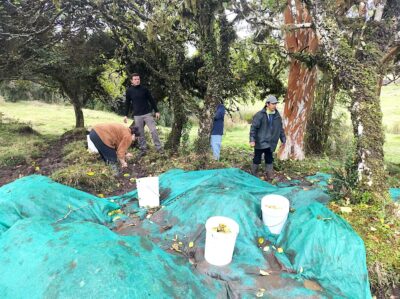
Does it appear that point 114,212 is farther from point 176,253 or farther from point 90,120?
point 90,120

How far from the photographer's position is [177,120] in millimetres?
8445

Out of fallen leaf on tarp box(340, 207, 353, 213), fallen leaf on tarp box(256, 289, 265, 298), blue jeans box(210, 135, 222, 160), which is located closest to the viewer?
fallen leaf on tarp box(256, 289, 265, 298)

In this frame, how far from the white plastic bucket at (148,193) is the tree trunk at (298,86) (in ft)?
18.7

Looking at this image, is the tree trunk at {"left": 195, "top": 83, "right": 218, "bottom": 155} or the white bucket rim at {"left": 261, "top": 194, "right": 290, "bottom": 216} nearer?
the white bucket rim at {"left": 261, "top": 194, "right": 290, "bottom": 216}

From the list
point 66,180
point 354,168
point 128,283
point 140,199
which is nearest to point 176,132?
point 66,180

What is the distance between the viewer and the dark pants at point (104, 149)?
5.66 meters

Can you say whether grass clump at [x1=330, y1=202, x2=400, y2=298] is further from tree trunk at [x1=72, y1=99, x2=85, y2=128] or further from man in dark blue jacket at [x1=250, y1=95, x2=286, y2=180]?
tree trunk at [x1=72, y1=99, x2=85, y2=128]

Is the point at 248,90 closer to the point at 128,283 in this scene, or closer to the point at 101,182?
the point at 101,182

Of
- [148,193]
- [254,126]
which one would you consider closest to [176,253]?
[148,193]

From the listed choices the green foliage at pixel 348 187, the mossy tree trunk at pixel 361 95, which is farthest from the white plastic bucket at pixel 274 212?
the mossy tree trunk at pixel 361 95

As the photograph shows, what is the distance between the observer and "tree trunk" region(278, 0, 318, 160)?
28.5 ft

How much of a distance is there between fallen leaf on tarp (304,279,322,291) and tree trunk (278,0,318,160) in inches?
256

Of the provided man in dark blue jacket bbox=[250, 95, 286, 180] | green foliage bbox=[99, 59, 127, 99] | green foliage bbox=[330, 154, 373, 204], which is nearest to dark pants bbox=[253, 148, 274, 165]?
man in dark blue jacket bbox=[250, 95, 286, 180]

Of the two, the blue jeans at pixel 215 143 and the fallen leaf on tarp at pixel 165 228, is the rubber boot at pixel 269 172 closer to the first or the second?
the blue jeans at pixel 215 143
